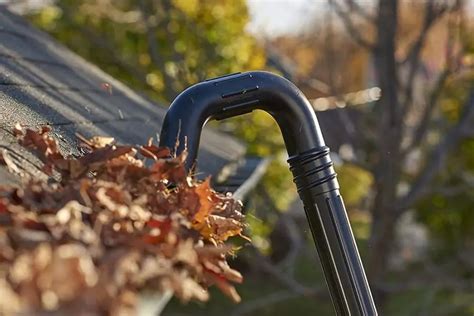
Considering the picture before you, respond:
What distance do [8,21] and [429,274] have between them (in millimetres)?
8904

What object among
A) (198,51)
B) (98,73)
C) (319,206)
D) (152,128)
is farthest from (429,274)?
(319,206)

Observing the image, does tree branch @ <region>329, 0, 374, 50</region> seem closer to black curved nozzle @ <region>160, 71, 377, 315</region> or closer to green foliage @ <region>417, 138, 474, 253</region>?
green foliage @ <region>417, 138, 474, 253</region>

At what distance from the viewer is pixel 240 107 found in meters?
3.01

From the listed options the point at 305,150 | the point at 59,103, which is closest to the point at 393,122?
the point at 59,103

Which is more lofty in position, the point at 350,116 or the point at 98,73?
the point at 350,116

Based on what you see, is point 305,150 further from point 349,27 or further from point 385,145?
point 385,145

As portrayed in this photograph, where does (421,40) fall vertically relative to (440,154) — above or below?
above

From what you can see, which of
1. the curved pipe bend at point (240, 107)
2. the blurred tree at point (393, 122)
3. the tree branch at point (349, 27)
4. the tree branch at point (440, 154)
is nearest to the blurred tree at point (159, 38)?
the blurred tree at point (393, 122)

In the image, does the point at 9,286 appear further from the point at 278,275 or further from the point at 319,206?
the point at 278,275

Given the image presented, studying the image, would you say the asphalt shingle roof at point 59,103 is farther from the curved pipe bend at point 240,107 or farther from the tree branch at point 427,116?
the tree branch at point 427,116

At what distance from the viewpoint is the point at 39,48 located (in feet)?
18.2

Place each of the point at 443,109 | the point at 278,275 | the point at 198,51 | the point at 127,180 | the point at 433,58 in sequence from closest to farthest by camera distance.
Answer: the point at 127,180 → the point at 278,275 → the point at 198,51 → the point at 443,109 → the point at 433,58

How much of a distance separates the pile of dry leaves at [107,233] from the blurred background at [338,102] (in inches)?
310

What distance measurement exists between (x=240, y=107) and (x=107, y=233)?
57.4 inches
